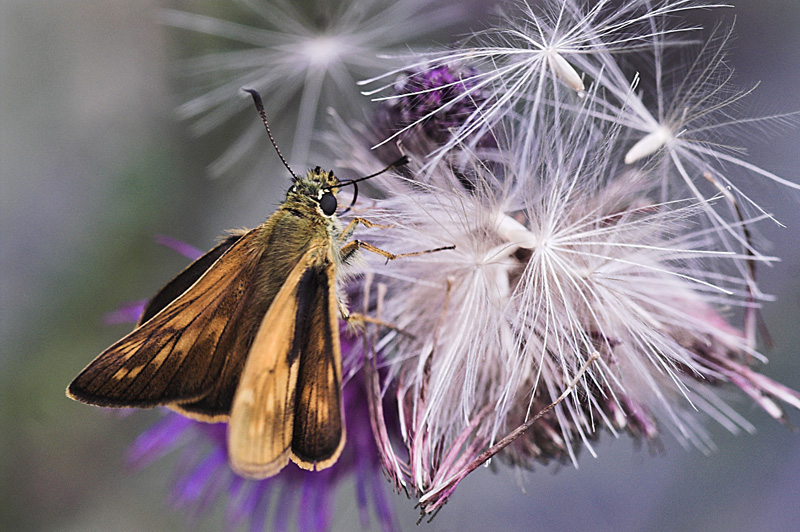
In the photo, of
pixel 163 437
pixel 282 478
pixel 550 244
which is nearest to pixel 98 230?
pixel 163 437

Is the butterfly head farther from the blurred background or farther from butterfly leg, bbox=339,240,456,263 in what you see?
the blurred background

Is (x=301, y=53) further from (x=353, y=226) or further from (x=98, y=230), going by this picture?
(x=98, y=230)

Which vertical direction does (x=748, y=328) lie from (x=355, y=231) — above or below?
below

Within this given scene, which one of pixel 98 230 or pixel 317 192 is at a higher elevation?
pixel 98 230

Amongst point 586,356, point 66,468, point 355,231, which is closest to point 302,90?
point 355,231

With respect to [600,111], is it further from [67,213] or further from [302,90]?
[67,213]

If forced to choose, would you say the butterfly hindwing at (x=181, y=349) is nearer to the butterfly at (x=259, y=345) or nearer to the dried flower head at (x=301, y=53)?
the butterfly at (x=259, y=345)
